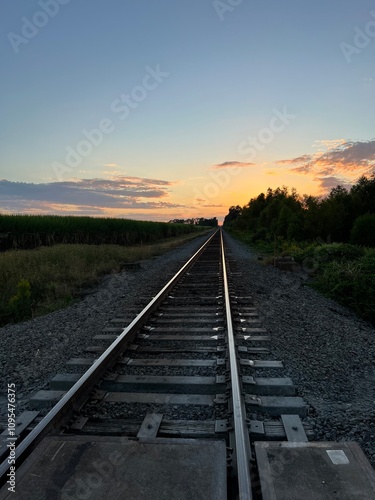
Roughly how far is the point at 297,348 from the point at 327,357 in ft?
1.36

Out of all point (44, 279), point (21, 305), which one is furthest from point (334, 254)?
point (21, 305)

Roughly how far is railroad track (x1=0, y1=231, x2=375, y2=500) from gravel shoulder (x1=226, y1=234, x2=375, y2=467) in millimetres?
239

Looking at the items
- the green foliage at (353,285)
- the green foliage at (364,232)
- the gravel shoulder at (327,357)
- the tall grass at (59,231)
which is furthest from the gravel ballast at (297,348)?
the tall grass at (59,231)

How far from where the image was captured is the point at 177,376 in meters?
4.20

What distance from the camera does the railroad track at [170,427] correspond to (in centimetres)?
238

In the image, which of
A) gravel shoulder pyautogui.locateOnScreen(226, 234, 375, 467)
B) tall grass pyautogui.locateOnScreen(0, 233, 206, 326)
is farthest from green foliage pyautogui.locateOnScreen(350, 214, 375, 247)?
gravel shoulder pyautogui.locateOnScreen(226, 234, 375, 467)

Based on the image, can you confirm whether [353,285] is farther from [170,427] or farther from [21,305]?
[21,305]

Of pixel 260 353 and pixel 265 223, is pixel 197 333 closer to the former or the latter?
pixel 260 353

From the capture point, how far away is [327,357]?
504cm

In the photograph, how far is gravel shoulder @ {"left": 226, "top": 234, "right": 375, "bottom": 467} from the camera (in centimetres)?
330

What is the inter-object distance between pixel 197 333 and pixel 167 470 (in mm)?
3259

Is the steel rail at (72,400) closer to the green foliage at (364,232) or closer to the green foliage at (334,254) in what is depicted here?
the green foliage at (334,254)

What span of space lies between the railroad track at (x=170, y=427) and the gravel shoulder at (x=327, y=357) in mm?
239

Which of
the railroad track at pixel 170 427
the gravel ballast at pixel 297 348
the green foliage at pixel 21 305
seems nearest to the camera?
the railroad track at pixel 170 427
